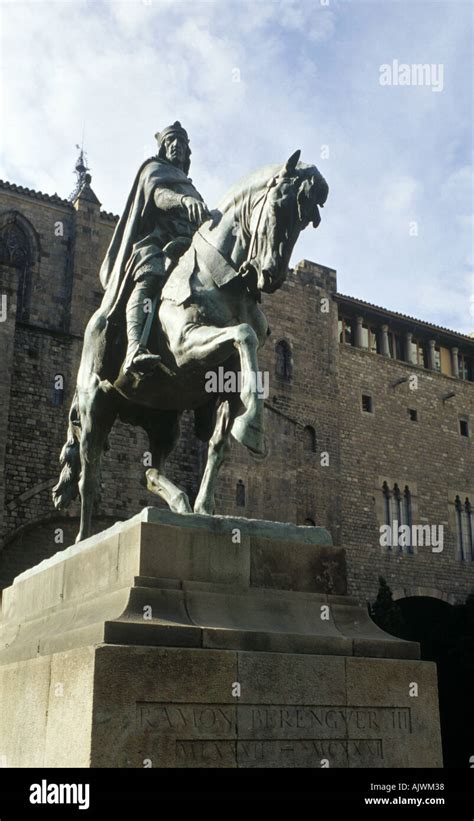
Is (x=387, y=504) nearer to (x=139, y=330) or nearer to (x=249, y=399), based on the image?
(x=139, y=330)

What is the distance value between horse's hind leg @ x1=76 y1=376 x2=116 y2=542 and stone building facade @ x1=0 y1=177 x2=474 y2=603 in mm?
16802

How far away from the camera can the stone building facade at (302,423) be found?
25.5m

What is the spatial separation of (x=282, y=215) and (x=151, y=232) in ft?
5.74

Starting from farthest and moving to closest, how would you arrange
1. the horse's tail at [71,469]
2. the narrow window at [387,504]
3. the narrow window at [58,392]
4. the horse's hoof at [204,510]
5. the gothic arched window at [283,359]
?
the narrow window at [387,504], the gothic arched window at [283,359], the narrow window at [58,392], the horse's tail at [71,469], the horse's hoof at [204,510]

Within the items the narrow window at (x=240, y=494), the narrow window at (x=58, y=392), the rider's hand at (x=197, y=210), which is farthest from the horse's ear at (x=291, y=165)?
the narrow window at (x=240, y=494)

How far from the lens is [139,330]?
648cm

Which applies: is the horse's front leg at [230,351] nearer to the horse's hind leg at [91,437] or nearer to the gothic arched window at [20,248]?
the horse's hind leg at [91,437]

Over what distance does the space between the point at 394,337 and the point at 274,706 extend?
35520mm

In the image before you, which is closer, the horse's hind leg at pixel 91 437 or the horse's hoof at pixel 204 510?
the horse's hoof at pixel 204 510

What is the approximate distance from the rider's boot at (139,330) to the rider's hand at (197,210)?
0.53m

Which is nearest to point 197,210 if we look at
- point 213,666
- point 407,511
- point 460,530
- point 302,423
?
point 213,666

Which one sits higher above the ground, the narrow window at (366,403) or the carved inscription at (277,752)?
the narrow window at (366,403)

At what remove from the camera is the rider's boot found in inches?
247
